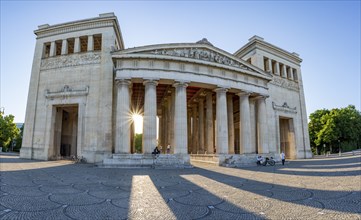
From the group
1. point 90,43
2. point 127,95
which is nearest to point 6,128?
point 90,43

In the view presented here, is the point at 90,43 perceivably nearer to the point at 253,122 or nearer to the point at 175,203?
the point at 253,122

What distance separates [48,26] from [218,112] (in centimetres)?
2871

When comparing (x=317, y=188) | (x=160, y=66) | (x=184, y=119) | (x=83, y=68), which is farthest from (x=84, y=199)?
(x=83, y=68)

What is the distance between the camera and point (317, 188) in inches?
392

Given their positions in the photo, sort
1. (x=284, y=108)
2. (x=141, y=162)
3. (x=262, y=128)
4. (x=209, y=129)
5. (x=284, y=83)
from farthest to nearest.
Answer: (x=284, y=83) → (x=284, y=108) → (x=209, y=129) → (x=262, y=128) → (x=141, y=162)

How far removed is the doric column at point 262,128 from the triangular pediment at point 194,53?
422cm

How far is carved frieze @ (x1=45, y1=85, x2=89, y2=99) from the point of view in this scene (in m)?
28.7

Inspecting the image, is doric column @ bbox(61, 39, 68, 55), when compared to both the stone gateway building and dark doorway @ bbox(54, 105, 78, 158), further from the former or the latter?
dark doorway @ bbox(54, 105, 78, 158)

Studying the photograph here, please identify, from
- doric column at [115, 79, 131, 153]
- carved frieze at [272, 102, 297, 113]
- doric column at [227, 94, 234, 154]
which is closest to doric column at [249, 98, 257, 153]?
doric column at [227, 94, 234, 154]

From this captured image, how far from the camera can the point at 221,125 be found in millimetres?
26953

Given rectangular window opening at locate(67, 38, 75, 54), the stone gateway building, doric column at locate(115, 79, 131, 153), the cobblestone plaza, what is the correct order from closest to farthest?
the cobblestone plaza, doric column at locate(115, 79, 131, 153), the stone gateway building, rectangular window opening at locate(67, 38, 75, 54)

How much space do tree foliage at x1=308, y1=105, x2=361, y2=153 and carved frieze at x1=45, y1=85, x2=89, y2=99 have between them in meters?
58.7

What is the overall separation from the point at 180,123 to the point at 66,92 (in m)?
16.3

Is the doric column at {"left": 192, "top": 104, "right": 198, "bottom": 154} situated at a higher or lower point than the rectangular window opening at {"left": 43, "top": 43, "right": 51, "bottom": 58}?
lower
